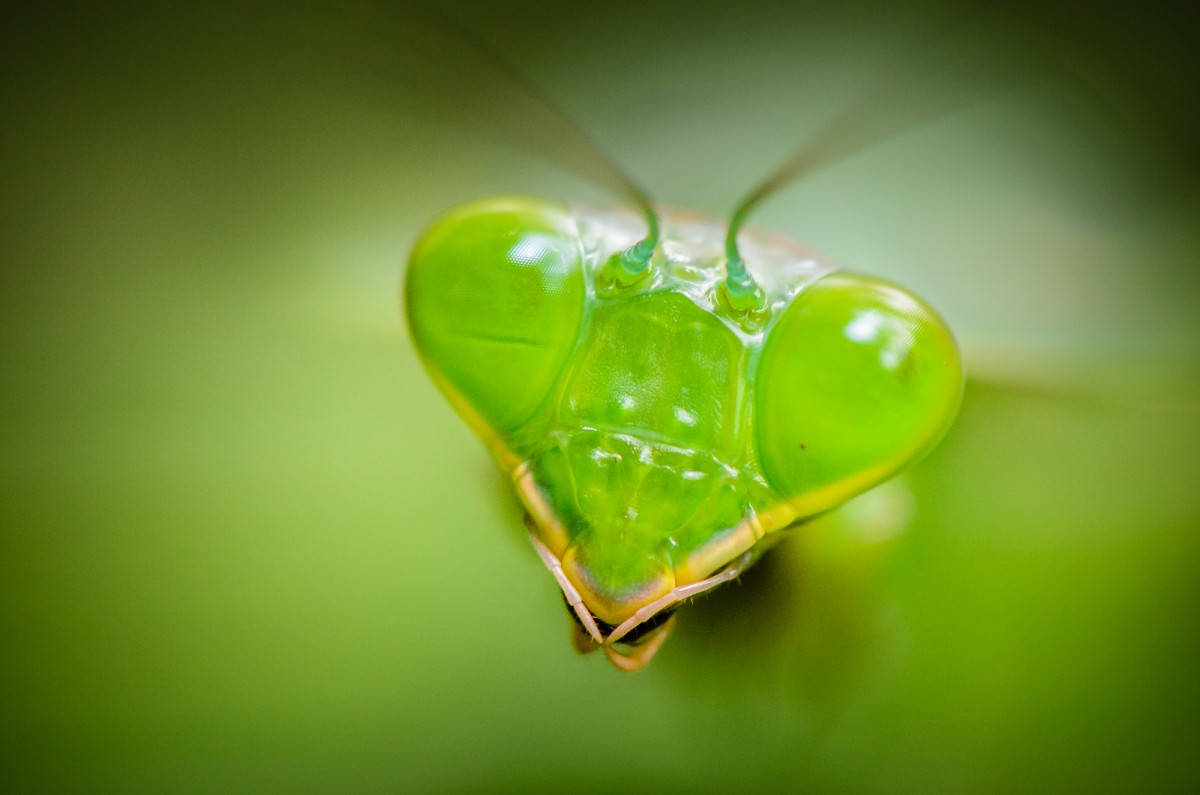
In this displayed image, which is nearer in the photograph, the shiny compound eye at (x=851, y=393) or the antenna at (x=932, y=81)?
the shiny compound eye at (x=851, y=393)

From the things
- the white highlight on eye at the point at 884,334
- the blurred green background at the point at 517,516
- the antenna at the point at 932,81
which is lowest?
the blurred green background at the point at 517,516

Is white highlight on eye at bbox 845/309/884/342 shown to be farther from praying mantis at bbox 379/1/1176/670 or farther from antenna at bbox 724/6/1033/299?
antenna at bbox 724/6/1033/299

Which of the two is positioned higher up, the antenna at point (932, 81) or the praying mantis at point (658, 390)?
the antenna at point (932, 81)

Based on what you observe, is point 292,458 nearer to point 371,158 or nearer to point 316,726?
point 316,726

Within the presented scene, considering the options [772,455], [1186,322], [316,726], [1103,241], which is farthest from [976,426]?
[316,726]

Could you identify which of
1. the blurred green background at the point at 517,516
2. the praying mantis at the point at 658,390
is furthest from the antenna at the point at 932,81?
the praying mantis at the point at 658,390

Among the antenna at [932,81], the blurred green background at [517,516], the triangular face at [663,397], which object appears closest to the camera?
the triangular face at [663,397]

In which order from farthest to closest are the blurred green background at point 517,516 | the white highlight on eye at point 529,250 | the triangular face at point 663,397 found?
the blurred green background at point 517,516
the white highlight on eye at point 529,250
the triangular face at point 663,397

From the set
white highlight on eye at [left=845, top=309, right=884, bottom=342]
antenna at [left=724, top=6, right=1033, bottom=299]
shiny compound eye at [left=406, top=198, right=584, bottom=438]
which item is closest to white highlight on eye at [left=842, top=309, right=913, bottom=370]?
white highlight on eye at [left=845, top=309, right=884, bottom=342]

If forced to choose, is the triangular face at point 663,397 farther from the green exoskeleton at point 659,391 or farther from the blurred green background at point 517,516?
the blurred green background at point 517,516
